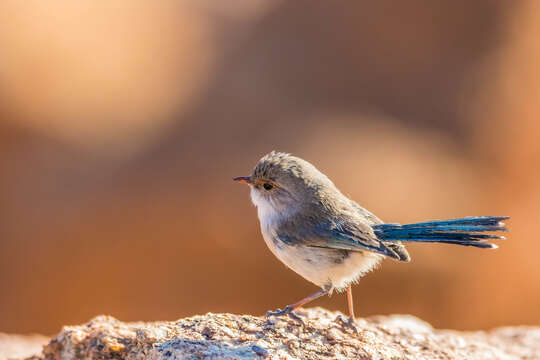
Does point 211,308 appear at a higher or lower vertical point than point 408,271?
lower

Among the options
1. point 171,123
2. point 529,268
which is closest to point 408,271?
point 529,268

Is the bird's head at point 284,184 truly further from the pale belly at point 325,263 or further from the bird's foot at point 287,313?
the bird's foot at point 287,313

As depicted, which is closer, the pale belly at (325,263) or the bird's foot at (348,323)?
the bird's foot at (348,323)

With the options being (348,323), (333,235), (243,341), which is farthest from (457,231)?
(243,341)

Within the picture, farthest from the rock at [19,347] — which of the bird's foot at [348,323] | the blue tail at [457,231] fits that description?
the blue tail at [457,231]

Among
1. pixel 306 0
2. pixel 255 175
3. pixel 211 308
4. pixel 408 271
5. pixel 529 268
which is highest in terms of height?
pixel 306 0

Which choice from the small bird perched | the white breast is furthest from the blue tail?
the white breast

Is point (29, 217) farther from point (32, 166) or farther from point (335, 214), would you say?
point (335, 214)
